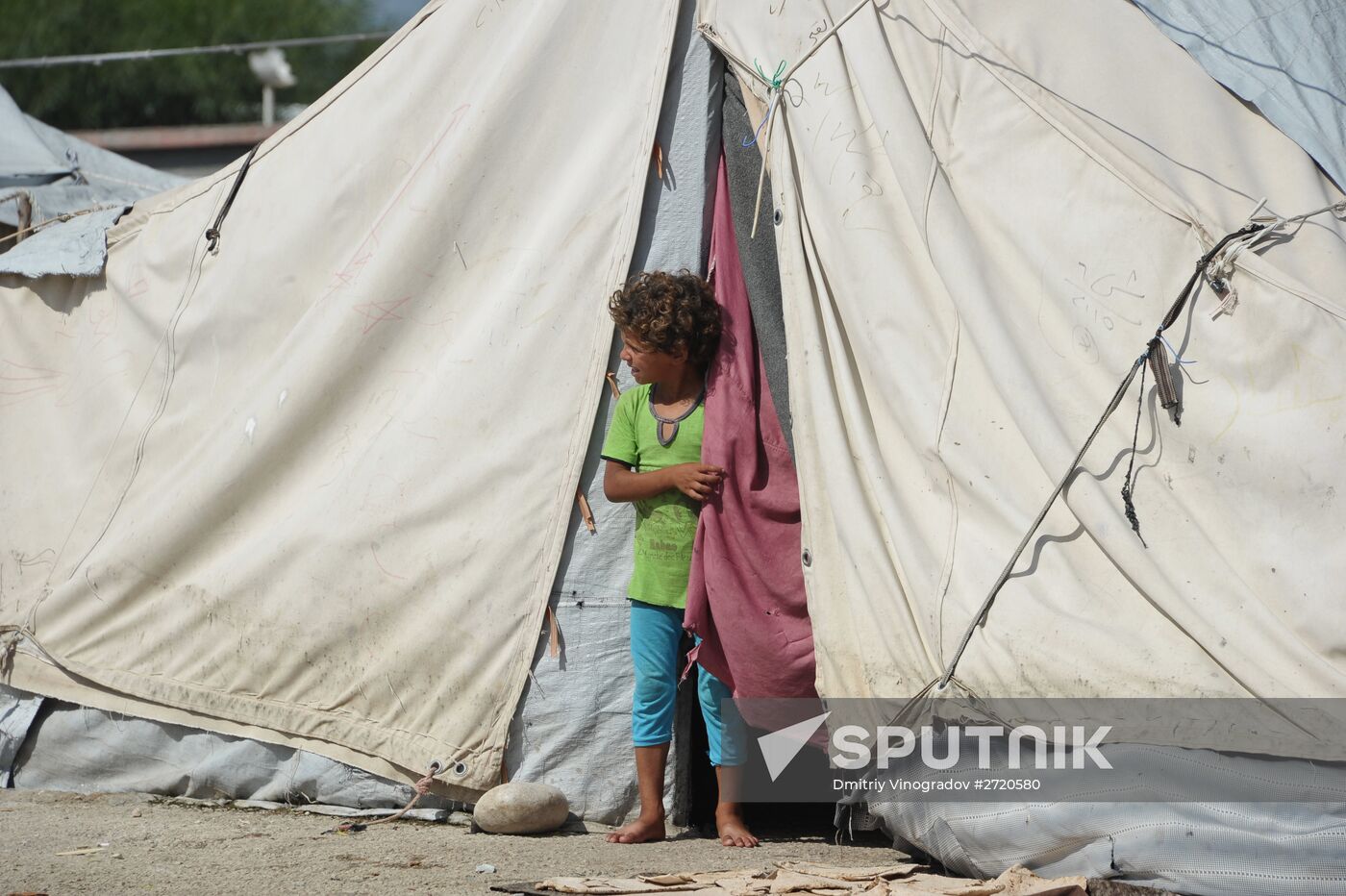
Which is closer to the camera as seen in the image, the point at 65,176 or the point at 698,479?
the point at 698,479

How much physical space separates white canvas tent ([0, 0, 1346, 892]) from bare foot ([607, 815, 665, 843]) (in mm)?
409

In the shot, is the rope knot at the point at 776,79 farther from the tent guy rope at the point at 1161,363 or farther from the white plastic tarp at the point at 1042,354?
the tent guy rope at the point at 1161,363

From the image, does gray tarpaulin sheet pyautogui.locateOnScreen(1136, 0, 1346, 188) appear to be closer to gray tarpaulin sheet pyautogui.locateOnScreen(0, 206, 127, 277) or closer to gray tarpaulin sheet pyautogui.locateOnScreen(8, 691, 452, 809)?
gray tarpaulin sheet pyautogui.locateOnScreen(8, 691, 452, 809)

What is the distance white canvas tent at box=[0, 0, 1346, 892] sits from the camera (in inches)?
106

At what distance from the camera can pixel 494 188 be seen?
3.65 m

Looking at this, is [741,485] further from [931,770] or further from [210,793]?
[210,793]

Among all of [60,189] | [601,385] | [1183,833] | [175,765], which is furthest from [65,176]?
[1183,833]

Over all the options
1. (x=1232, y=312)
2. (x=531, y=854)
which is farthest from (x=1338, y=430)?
(x=531, y=854)

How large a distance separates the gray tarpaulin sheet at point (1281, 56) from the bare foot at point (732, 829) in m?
1.97

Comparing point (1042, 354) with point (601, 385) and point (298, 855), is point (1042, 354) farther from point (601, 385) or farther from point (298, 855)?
point (298, 855)

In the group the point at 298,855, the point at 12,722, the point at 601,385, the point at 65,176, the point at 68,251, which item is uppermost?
the point at 65,176

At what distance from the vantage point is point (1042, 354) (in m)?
2.90

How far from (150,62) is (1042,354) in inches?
859

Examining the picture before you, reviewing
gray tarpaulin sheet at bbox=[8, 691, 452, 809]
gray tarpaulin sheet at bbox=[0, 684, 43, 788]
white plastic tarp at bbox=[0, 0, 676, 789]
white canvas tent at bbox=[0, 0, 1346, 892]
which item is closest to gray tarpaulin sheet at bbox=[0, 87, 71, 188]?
white canvas tent at bbox=[0, 0, 1346, 892]
